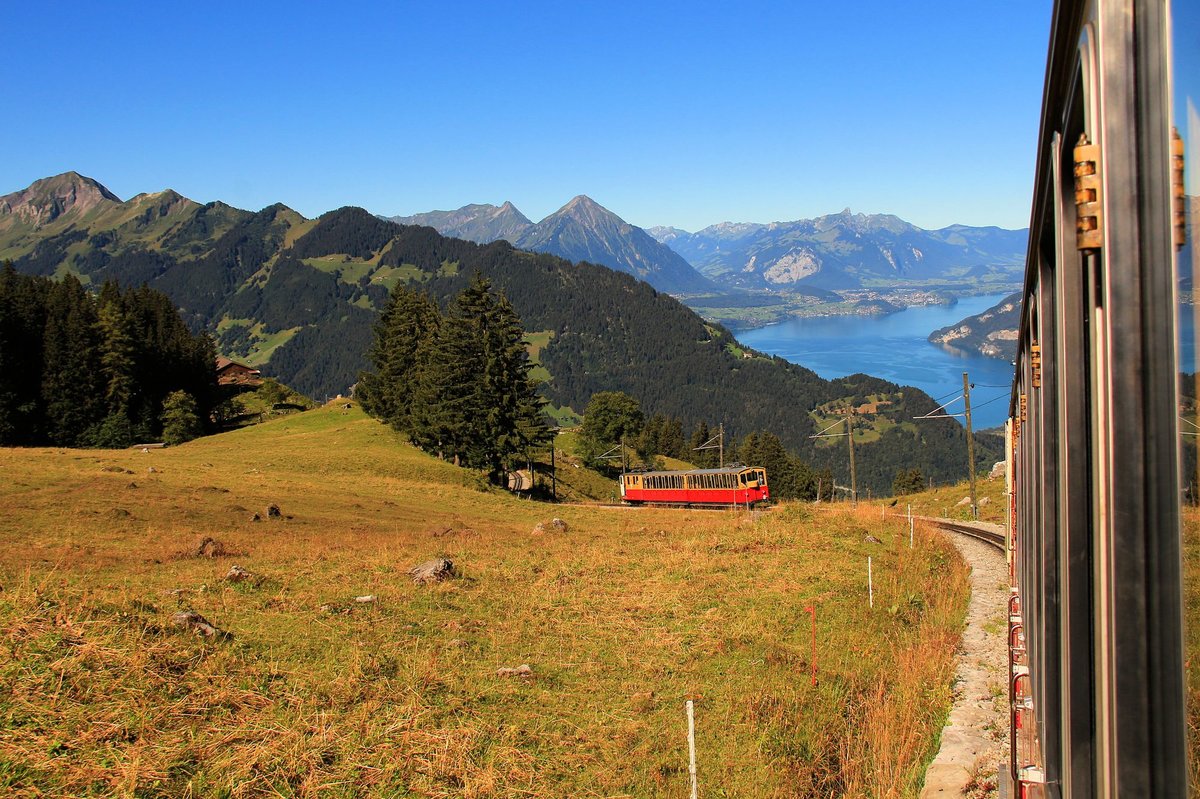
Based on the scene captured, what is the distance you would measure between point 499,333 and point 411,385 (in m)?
7.65

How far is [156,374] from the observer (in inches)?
2483

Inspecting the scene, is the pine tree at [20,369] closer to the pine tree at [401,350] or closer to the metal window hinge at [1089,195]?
the pine tree at [401,350]

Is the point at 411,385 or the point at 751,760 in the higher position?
the point at 411,385

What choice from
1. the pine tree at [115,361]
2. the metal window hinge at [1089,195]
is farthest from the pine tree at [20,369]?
the metal window hinge at [1089,195]

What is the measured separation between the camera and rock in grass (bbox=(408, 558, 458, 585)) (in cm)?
1617

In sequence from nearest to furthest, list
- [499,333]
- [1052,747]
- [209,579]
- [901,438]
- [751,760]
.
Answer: [1052,747]
[751,760]
[209,579]
[499,333]
[901,438]

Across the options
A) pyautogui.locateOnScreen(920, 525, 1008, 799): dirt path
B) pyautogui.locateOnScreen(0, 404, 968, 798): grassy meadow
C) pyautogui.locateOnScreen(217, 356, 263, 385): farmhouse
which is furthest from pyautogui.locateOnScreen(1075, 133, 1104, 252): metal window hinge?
pyautogui.locateOnScreen(217, 356, 263, 385): farmhouse

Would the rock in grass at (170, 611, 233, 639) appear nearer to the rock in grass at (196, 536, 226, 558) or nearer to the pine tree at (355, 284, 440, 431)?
the rock in grass at (196, 536, 226, 558)

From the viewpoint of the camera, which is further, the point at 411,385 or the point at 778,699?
the point at 411,385

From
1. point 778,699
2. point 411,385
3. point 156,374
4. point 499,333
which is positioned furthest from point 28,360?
point 778,699

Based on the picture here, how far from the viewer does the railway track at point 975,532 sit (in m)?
25.1

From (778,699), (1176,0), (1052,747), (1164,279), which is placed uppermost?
(1176,0)

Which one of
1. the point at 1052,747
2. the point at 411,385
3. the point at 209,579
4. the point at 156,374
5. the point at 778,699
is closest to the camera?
the point at 1052,747

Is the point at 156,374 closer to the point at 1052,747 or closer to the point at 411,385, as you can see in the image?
the point at 411,385
